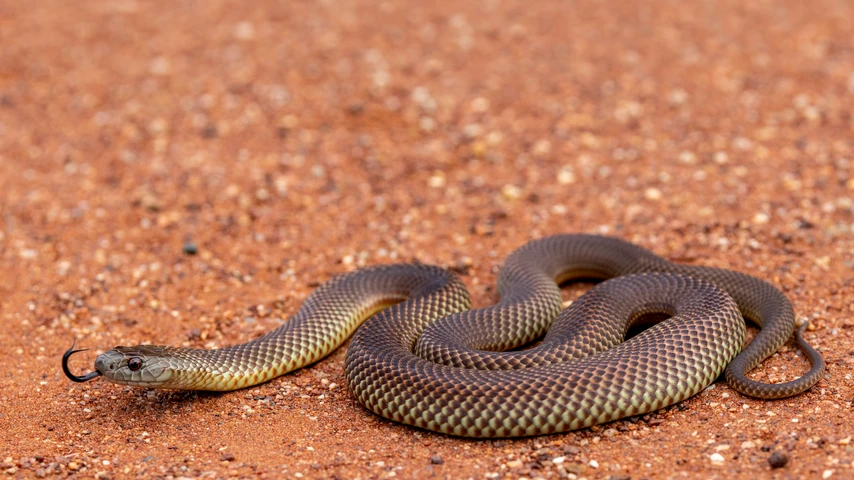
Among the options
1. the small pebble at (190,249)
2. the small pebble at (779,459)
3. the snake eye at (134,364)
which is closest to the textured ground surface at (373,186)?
the small pebble at (779,459)

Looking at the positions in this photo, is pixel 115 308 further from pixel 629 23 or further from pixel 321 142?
pixel 629 23

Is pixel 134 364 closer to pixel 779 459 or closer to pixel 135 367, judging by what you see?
pixel 135 367

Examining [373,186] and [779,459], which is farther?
[373,186]

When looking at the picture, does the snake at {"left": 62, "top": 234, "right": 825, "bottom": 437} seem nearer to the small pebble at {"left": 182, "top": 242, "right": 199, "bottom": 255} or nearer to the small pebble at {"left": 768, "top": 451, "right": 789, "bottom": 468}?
the small pebble at {"left": 768, "top": 451, "right": 789, "bottom": 468}

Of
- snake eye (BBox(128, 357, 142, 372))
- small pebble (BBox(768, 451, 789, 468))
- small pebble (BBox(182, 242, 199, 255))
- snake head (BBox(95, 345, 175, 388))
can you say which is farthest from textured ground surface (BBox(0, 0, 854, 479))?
snake eye (BBox(128, 357, 142, 372))

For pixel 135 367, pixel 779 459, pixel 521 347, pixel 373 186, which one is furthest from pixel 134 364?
pixel 373 186

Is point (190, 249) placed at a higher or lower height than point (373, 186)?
lower
